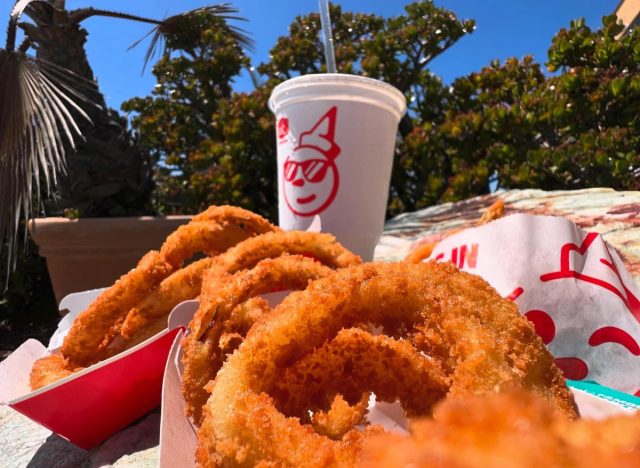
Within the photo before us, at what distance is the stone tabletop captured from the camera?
104cm

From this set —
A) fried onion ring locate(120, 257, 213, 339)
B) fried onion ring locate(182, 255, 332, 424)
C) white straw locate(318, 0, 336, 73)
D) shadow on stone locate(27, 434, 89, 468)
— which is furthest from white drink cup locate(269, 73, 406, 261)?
shadow on stone locate(27, 434, 89, 468)

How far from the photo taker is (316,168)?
186 cm

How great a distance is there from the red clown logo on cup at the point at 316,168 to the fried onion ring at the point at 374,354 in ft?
3.45

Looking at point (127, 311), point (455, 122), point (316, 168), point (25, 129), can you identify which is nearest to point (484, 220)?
point (316, 168)

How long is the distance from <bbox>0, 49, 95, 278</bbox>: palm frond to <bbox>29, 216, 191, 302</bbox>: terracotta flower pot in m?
0.18

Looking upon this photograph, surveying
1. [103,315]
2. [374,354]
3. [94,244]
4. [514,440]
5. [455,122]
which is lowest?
[94,244]

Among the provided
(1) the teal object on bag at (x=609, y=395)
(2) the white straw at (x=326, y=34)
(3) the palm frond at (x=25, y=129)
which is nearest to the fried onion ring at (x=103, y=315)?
(1) the teal object on bag at (x=609, y=395)

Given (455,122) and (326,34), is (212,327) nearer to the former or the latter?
(326,34)

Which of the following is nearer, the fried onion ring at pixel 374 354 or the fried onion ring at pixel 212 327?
the fried onion ring at pixel 374 354

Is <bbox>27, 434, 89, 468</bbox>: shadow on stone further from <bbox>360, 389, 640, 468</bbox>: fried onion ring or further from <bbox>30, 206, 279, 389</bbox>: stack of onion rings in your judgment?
<bbox>360, 389, 640, 468</bbox>: fried onion ring

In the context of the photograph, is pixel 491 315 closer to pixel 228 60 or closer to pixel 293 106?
pixel 293 106

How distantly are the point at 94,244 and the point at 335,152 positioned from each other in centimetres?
157

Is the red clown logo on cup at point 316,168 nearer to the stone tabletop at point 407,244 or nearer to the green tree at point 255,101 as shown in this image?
the stone tabletop at point 407,244

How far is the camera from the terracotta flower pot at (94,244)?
266 cm
